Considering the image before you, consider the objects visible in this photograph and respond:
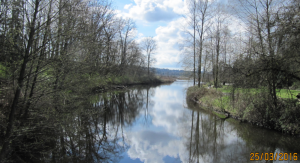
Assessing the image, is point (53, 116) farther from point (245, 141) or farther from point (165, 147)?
point (245, 141)

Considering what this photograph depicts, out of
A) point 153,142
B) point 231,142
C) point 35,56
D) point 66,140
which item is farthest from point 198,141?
point 35,56

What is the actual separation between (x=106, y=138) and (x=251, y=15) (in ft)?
29.9

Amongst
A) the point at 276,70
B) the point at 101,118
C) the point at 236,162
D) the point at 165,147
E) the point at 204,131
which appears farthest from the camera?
the point at 101,118

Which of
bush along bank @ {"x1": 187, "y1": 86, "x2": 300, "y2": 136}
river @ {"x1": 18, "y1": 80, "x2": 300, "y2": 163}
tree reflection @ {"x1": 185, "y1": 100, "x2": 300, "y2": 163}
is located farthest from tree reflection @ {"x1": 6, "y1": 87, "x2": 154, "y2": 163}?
bush along bank @ {"x1": 187, "y1": 86, "x2": 300, "y2": 136}

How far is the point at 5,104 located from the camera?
4.95m

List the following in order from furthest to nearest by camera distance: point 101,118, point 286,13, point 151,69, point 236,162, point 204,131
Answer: point 151,69, point 101,118, point 204,131, point 286,13, point 236,162

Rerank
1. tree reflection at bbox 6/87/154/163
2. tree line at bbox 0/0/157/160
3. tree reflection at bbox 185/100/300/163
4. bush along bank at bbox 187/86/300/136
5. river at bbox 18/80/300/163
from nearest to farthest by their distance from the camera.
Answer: tree line at bbox 0/0/157/160, tree reflection at bbox 6/87/154/163, river at bbox 18/80/300/163, tree reflection at bbox 185/100/300/163, bush along bank at bbox 187/86/300/136

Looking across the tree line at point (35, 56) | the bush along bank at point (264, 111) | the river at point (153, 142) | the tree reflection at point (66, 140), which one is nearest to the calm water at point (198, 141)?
the river at point (153, 142)

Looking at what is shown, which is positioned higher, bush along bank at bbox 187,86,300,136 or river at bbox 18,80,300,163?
bush along bank at bbox 187,86,300,136

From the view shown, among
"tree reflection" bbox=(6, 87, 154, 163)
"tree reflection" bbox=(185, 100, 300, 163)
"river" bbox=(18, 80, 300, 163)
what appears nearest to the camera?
"tree reflection" bbox=(6, 87, 154, 163)

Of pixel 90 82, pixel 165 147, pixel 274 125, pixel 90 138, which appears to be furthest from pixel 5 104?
pixel 274 125

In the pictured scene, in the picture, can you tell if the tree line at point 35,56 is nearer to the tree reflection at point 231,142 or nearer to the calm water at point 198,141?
the calm water at point 198,141

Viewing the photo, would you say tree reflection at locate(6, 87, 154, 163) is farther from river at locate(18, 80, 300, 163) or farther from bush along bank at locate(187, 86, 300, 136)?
bush along bank at locate(187, 86, 300, 136)

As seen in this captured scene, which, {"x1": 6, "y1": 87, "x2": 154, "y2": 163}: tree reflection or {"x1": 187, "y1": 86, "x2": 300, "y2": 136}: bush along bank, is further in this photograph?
{"x1": 187, "y1": 86, "x2": 300, "y2": 136}: bush along bank
